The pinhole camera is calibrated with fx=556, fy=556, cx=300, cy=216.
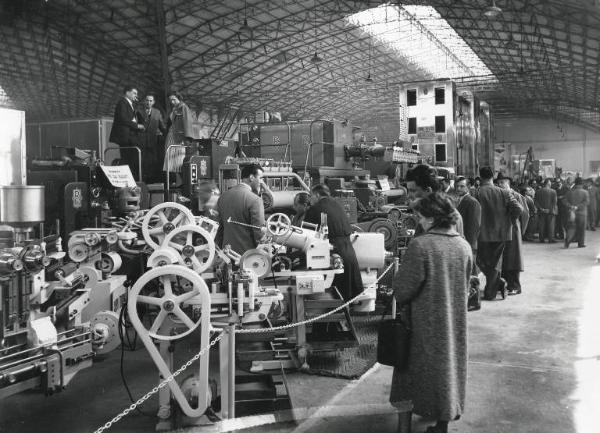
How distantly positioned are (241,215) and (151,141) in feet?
12.1

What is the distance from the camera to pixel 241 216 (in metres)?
5.47

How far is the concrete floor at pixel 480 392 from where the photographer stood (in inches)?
153

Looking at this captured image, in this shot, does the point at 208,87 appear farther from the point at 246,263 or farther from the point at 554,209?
the point at 246,263

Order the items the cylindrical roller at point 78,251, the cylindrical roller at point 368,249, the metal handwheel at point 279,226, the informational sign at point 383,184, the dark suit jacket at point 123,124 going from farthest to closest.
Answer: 1. the informational sign at point 383,184
2. the dark suit jacket at point 123,124
3. the cylindrical roller at point 368,249
4. the metal handwheel at point 279,226
5. the cylindrical roller at point 78,251

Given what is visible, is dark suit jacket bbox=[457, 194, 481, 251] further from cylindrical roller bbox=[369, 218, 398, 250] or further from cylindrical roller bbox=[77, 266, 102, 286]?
cylindrical roller bbox=[77, 266, 102, 286]

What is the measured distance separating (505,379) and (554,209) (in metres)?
10.9

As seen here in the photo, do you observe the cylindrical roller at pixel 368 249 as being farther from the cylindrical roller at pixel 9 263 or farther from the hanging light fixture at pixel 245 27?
the hanging light fixture at pixel 245 27

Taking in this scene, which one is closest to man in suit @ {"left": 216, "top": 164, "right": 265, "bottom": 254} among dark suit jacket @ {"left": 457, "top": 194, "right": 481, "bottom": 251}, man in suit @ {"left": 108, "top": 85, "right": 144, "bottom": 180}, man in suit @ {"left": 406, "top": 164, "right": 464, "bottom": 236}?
man in suit @ {"left": 406, "top": 164, "right": 464, "bottom": 236}

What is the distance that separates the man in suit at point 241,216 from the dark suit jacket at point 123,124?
3294mm

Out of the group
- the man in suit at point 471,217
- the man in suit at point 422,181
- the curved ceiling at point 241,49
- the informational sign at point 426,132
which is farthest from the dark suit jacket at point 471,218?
the curved ceiling at point 241,49

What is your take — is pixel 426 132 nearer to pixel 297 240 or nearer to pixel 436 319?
pixel 297 240

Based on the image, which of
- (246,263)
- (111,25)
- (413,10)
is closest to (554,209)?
(413,10)

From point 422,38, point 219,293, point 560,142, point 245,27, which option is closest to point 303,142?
point 219,293

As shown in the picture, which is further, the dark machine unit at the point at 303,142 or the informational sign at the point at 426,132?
the informational sign at the point at 426,132
